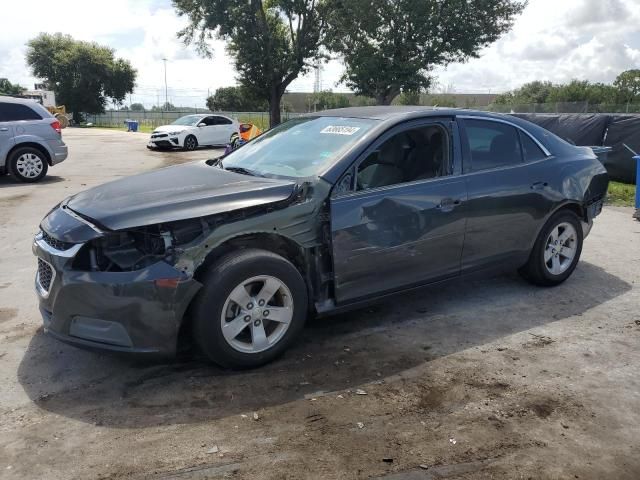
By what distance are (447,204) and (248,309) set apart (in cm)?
176

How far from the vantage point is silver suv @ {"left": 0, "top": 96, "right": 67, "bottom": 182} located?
1155cm

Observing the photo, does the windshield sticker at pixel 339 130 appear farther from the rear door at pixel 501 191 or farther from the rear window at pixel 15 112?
the rear window at pixel 15 112

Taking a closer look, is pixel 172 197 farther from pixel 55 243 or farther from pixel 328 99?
pixel 328 99

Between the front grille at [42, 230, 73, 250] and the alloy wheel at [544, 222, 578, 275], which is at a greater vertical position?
the front grille at [42, 230, 73, 250]

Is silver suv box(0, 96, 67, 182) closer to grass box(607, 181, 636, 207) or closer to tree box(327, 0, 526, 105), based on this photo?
grass box(607, 181, 636, 207)

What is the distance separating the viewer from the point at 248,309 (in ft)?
11.6

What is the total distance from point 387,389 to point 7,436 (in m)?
2.14

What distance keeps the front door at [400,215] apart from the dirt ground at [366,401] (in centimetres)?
51

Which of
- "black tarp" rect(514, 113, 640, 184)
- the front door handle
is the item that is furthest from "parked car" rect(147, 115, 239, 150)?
the front door handle

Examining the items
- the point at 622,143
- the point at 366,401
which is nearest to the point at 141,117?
the point at 622,143

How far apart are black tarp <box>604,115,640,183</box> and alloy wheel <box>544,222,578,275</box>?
25.6ft

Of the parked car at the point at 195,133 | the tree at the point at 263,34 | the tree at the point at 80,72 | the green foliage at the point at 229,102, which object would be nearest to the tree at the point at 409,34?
the tree at the point at 263,34

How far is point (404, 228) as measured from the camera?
407cm

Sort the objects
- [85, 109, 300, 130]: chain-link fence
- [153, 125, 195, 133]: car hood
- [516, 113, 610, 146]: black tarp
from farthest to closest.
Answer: [85, 109, 300, 130]: chain-link fence → [153, 125, 195, 133]: car hood → [516, 113, 610, 146]: black tarp
